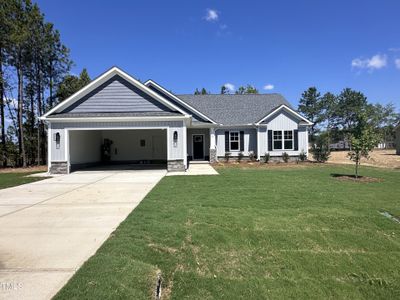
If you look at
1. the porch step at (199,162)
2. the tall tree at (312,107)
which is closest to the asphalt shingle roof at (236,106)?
the porch step at (199,162)

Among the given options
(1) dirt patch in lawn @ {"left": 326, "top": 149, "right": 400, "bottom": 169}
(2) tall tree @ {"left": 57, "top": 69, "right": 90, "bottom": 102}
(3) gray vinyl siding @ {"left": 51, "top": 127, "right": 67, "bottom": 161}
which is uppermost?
(2) tall tree @ {"left": 57, "top": 69, "right": 90, "bottom": 102}

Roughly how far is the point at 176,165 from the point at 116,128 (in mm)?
3894

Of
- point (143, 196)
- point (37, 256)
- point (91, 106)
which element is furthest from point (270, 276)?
point (91, 106)

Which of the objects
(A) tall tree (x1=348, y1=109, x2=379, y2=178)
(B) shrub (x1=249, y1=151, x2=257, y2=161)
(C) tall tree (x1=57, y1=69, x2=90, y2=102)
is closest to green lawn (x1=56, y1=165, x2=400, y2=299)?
(A) tall tree (x1=348, y1=109, x2=379, y2=178)

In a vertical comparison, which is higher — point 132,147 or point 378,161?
point 132,147

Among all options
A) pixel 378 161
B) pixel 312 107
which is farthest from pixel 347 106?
pixel 378 161

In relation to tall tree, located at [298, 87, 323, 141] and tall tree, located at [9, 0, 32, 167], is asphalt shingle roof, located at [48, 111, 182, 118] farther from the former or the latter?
tall tree, located at [298, 87, 323, 141]

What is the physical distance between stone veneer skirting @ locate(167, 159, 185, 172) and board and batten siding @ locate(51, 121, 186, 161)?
0.21 m

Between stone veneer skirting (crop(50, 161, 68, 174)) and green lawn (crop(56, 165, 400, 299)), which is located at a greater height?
stone veneer skirting (crop(50, 161, 68, 174))

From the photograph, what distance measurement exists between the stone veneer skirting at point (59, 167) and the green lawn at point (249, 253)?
9838 millimetres

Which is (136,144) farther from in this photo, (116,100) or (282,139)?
(282,139)

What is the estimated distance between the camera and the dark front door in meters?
22.9

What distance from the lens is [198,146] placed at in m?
23.0

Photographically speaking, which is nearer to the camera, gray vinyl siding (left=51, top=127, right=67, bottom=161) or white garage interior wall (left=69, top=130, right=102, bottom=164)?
gray vinyl siding (left=51, top=127, right=67, bottom=161)
